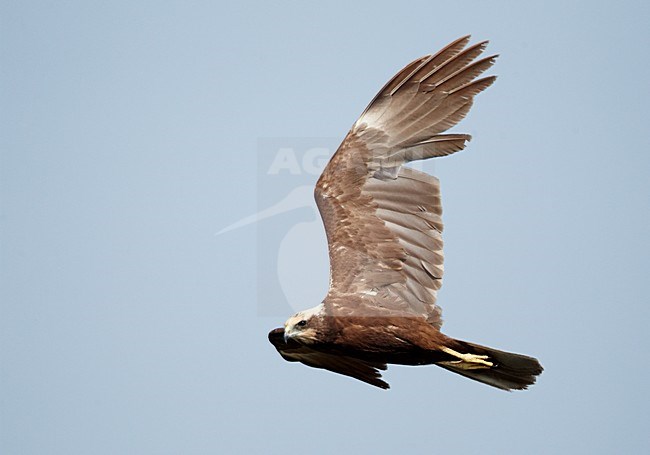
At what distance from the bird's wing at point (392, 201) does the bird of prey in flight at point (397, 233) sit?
0.03ft

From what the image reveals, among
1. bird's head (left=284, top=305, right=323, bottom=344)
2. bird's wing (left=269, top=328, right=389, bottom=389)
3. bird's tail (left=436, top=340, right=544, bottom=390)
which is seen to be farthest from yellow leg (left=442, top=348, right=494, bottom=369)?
bird's head (left=284, top=305, right=323, bottom=344)

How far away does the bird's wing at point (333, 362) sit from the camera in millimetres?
10891

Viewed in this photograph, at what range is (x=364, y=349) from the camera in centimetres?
1004

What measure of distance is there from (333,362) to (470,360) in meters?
1.76

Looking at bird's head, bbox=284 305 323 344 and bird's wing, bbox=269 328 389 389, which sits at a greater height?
bird's head, bbox=284 305 323 344

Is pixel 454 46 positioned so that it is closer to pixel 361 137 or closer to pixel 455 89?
pixel 455 89

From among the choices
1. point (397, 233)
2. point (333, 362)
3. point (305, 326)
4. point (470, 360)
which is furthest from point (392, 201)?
point (333, 362)

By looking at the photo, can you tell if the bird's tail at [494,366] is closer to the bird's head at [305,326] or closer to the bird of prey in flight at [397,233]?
the bird of prey in flight at [397,233]

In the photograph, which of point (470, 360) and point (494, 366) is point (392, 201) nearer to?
point (470, 360)

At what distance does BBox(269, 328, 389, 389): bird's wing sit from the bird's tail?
105 centimetres

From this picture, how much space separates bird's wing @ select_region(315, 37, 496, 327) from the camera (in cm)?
1021

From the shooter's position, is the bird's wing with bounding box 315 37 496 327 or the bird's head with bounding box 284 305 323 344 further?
the bird's wing with bounding box 315 37 496 327

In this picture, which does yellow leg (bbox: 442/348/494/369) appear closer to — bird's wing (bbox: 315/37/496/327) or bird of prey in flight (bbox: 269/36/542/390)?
bird of prey in flight (bbox: 269/36/542/390)

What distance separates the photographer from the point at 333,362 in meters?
11.0
